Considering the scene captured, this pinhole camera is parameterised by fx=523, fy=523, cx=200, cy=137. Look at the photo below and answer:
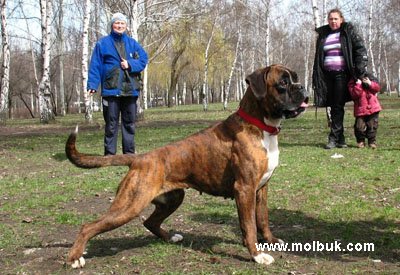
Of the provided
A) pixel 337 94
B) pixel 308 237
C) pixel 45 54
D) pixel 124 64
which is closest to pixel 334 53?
pixel 337 94

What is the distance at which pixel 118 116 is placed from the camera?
935 cm

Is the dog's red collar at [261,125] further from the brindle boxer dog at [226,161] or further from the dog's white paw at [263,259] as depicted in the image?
the dog's white paw at [263,259]

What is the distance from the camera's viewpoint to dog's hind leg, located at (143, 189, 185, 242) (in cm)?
495

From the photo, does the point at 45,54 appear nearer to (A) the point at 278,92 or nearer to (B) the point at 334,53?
(B) the point at 334,53

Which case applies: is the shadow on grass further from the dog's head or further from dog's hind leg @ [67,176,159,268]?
the dog's head

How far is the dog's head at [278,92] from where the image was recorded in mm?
Answer: 4371

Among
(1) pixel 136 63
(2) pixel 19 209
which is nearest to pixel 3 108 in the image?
(1) pixel 136 63

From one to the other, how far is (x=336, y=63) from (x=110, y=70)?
4.64m

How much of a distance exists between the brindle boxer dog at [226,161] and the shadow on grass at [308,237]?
1.83 feet

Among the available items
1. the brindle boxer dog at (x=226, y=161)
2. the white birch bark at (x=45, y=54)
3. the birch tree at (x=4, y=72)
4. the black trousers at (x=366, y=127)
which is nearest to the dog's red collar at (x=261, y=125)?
the brindle boxer dog at (x=226, y=161)

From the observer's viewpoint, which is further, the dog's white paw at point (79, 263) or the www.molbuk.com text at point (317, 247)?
the www.molbuk.com text at point (317, 247)

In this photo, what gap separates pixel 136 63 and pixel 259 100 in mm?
5006

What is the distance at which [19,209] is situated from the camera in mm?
6852

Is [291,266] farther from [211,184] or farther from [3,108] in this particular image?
[3,108]
